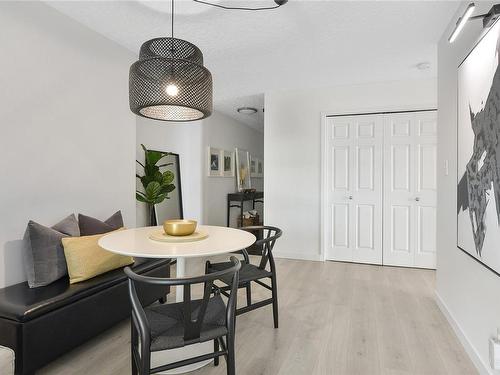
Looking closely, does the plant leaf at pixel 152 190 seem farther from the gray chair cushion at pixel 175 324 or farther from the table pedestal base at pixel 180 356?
the gray chair cushion at pixel 175 324

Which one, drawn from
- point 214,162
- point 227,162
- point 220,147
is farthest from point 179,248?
point 227,162

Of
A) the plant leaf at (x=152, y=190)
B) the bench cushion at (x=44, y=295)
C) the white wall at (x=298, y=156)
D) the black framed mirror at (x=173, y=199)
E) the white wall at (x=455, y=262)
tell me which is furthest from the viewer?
the black framed mirror at (x=173, y=199)

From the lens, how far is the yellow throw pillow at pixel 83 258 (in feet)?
6.81

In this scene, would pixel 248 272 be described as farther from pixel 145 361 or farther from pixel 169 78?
pixel 169 78

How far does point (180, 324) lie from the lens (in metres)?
1.49

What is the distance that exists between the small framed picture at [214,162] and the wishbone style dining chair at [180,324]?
404cm

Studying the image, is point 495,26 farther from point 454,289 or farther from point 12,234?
point 12,234

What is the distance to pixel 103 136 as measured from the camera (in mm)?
2955

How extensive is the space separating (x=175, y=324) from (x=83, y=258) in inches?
39.6

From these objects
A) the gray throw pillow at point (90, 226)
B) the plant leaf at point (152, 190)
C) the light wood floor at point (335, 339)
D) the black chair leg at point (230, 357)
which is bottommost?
the light wood floor at point (335, 339)

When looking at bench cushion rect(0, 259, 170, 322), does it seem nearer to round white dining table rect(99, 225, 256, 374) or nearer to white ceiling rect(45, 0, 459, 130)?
round white dining table rect(99, 225, 256, 374)

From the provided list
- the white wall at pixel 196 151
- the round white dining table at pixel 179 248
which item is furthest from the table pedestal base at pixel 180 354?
the white wall at pixel 196 151

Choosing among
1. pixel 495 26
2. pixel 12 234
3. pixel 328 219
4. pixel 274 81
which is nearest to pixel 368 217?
pixel 328 219

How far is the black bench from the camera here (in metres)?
1.65
